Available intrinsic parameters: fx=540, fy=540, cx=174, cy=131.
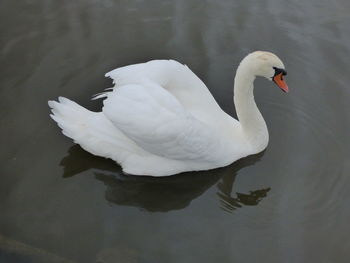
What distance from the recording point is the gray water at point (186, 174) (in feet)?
15.9

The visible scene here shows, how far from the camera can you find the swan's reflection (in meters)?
5.19

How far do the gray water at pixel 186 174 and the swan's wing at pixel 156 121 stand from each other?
564mm

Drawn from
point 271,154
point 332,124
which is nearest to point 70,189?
point 271,154

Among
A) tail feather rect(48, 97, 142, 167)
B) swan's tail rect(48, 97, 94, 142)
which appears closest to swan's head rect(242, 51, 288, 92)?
tail feather rect(48, 97, 142, 167)

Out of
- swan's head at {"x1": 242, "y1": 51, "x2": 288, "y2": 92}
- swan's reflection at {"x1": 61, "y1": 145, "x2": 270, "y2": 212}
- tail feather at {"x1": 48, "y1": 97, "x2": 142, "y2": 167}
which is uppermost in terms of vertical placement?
swan's head at {"x1": 242, "y1": 51, "x2": 288, "y2": 92}

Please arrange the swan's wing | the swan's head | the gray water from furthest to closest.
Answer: the swan's head, the gray water, the swan's wing

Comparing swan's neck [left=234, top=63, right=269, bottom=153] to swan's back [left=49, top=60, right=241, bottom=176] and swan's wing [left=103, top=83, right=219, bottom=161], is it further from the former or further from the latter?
swan's wing [left=103, top=83, right=219, bottom=161]

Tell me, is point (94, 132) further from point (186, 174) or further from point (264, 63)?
point (264, 63)

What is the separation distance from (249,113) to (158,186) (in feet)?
3.79

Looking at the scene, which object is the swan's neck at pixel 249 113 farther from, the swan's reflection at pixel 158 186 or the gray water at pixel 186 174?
the swan's reflection at pixel 158 186

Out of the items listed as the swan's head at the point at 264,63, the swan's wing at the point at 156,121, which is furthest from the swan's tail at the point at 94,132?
the swan's head at the point at 264,63

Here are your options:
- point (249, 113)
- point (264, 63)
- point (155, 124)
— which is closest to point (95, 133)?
point (155, 124)

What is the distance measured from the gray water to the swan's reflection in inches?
0.5

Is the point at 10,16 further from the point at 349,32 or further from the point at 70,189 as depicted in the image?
the point at 349,32
